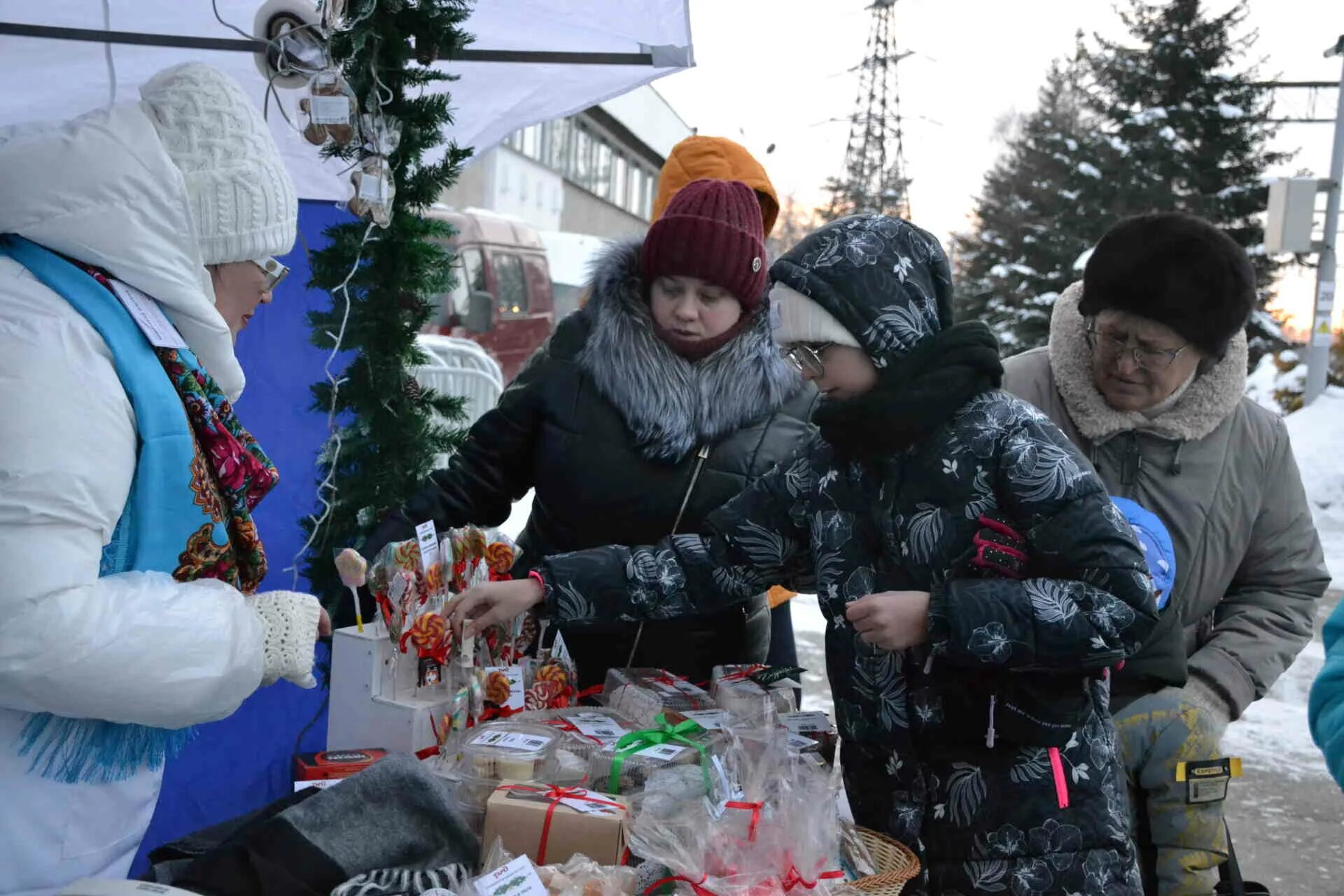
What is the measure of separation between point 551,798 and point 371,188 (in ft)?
4.70

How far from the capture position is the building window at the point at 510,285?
1514cm

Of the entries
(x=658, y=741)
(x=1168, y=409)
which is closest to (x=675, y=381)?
(x=658, y=741)

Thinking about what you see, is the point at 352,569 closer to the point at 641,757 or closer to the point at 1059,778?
the point at 641,757

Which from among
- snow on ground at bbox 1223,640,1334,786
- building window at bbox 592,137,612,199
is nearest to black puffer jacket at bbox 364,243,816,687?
snow on ground at bbox 1223,640,1334,786

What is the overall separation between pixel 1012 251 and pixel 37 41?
2069 centimetres

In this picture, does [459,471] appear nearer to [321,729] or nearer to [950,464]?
[321,729]

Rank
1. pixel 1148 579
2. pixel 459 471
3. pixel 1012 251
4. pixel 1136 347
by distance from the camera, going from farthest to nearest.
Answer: pixel 1012 251 < pixel 459 471 < pixel 1136 347 < pixel 1148 579

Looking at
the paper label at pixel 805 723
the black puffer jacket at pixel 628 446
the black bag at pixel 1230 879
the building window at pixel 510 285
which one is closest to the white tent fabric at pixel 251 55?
the black puffer jacket at pixel 628 446

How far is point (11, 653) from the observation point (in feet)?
4.24

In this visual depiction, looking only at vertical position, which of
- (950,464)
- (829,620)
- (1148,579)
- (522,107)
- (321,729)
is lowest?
(321,729)

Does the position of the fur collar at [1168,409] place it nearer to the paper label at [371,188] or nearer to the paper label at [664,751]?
the paper label at [664,751]

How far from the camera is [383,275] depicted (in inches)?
105

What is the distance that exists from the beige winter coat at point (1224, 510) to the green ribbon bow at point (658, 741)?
1.23 metres

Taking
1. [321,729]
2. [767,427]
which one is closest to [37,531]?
[767,427]
